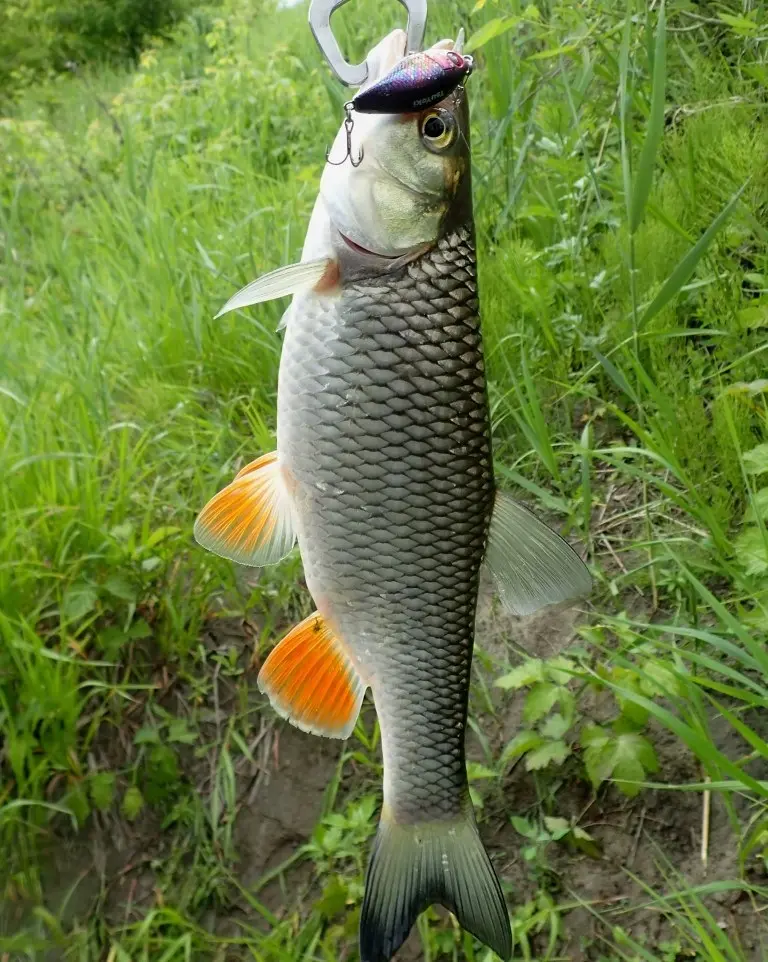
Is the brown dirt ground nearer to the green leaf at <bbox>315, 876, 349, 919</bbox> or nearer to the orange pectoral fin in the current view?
the green leaf at <bbox>315, 876, 349, 919</bbox>

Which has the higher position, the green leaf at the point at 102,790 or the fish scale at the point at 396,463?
the fish scale at the point at 396,463

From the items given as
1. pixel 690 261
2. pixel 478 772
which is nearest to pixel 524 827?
pixel 478 772

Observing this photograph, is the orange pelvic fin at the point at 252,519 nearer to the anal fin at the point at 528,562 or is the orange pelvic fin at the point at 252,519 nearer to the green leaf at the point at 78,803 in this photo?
the anal fin at the point at 528,562

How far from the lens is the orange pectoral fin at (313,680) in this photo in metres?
1.22

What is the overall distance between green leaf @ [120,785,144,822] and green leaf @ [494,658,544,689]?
91 centimetres

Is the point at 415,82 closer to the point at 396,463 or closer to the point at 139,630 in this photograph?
the point at 396,463

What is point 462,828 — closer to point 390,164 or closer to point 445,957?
point 445,957

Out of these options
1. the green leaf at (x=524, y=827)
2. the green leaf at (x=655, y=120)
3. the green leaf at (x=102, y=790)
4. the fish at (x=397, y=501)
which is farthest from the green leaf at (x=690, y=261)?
the green leaf at (x=102, y=790)

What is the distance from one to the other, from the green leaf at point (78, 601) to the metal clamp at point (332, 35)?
145 cm

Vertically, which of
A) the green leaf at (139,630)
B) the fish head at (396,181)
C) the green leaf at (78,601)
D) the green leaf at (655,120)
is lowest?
the green leaf at (139,630)

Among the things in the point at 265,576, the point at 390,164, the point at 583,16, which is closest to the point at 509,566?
the point at 390,164

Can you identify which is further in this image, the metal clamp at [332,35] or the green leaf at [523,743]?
the green leaf at [523,743]

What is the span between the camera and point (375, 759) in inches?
80.8

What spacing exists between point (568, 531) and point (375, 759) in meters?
0.81
